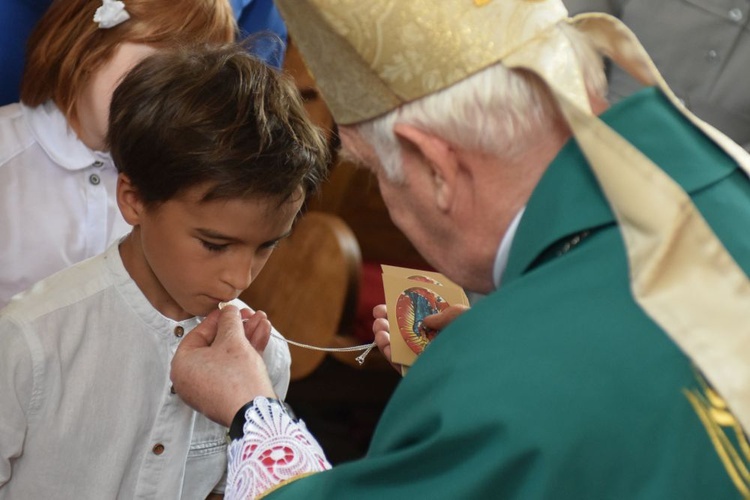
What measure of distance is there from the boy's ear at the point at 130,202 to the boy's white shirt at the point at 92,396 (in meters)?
0.08

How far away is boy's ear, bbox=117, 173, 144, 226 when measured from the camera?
1.71 m

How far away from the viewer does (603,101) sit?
130cm

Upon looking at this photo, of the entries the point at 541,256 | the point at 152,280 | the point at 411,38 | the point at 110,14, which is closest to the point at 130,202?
the point at 152,280

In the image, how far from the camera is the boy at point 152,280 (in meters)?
1.64

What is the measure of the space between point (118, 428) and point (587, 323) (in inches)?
35.7

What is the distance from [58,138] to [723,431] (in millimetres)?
1448

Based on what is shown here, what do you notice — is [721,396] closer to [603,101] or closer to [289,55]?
[603,101]

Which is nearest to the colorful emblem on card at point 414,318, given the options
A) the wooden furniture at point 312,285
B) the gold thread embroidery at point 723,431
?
the gold thread embroidery at point 723,431

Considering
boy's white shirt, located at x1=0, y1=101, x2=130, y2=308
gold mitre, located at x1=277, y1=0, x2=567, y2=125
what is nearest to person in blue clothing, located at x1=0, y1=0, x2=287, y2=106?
boy's white shirt, located at x1=0, y1=101, x2=130, y2=308

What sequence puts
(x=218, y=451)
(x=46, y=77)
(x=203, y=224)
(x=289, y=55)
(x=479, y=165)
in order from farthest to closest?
(x=289, y=55) < (x=46, y=77) < (x=218, y=451) < (x=203, y=224) < (x=479, y=165)

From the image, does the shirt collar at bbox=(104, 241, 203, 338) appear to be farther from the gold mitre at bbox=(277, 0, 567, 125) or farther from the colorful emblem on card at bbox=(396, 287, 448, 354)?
the gold mitre at bbox=(277, 0, 567, 125)

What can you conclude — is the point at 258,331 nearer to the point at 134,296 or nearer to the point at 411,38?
the point at 134,296

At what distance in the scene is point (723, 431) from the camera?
1.10 metres

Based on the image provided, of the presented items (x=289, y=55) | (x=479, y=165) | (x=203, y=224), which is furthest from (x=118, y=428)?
(x=289, y=55)
